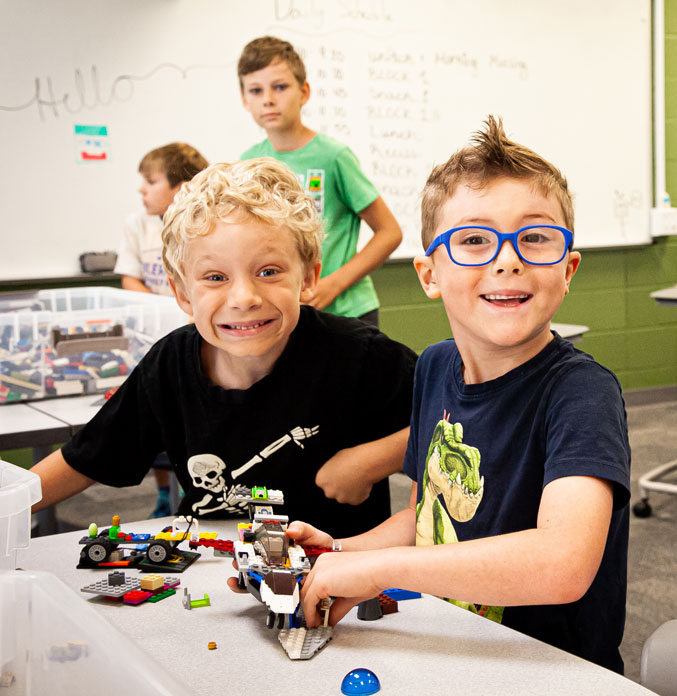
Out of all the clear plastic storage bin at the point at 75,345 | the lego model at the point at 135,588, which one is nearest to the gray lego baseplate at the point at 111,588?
the lego model at the point at 135,588

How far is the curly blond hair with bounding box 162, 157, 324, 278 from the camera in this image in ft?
3.47

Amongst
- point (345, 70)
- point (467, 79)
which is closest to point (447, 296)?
point (345, 70)

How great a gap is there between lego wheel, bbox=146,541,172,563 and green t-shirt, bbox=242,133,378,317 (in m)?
1.53

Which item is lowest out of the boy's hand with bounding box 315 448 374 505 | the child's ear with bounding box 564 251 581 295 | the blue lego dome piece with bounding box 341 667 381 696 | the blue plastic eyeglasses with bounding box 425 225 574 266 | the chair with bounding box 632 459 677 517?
the chair with bounding box 632 459 677 517

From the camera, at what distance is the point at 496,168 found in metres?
0.92

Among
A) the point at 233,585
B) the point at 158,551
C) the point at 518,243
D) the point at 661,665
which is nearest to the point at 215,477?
the point at 158,551

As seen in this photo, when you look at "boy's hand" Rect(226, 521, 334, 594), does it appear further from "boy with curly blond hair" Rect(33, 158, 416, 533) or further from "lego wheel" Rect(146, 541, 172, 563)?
"boy with curly blond hair" Rect(33, 158, 416, 533)

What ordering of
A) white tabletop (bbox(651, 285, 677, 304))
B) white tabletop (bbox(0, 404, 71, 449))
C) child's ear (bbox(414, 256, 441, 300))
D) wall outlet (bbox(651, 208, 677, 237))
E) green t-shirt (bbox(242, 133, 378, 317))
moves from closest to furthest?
child's ear (bbox(414, 256, 441, 300)) < white tabletop (bbox(0, 404, 71, 449)) < green t-shirt (bbox(242, 133, 378, 317)) < white tabletop (bbox(651, 285, 677, 304)) < wall outlet (bbox(651, 208, 677, 237))

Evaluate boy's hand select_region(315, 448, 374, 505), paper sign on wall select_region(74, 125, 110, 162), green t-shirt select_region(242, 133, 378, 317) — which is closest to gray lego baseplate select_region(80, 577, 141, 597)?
boy's hand select_region(315, 448, 374, 505)

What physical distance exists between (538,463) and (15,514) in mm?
520

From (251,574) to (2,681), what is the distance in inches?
9.1

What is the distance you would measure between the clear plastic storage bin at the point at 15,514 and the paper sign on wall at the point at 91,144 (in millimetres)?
2856

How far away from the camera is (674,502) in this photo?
10.4ft

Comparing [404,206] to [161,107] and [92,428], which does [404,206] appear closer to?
[161,107]
